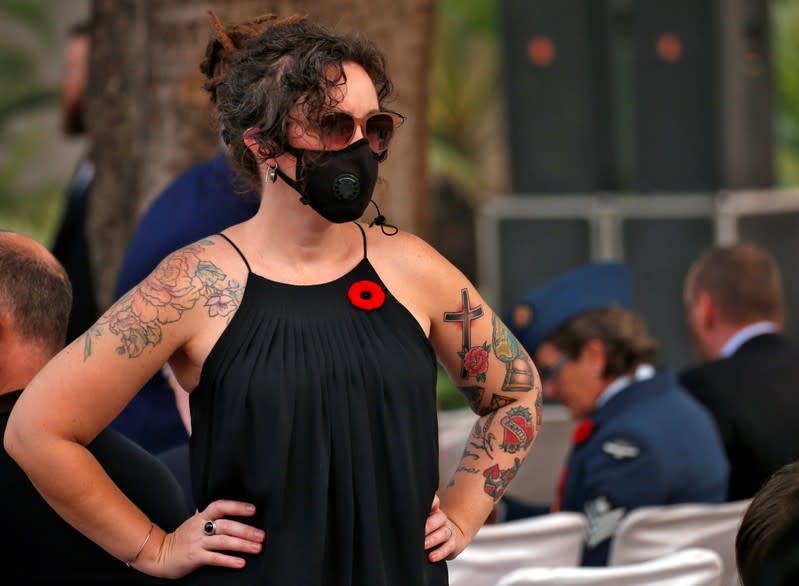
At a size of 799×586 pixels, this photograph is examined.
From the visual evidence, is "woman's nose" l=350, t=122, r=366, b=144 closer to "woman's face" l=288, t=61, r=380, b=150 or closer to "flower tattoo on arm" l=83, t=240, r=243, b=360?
"woman's face" l=288, t=61, r=380, b=150

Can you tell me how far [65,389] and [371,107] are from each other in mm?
645

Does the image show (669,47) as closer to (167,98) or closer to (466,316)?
(167,98)

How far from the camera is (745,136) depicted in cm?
596

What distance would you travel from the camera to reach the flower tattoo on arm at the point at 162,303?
2.14m

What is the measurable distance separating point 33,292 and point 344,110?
2.27ft

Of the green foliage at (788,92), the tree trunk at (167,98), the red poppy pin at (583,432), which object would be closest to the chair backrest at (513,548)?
the red poppy pin at (583,432)

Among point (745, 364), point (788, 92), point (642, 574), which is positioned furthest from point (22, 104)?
point (642, 574)

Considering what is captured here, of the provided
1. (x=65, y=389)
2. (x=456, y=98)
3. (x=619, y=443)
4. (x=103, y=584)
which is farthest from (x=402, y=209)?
(x=456, y=98)

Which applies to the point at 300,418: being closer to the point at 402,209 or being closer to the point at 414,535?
the point at 414,535

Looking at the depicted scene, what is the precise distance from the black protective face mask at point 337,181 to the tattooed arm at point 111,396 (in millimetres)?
187

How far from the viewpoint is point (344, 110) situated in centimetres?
216

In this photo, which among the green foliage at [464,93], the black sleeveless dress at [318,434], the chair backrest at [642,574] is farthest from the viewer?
the green foliage at [464,93]

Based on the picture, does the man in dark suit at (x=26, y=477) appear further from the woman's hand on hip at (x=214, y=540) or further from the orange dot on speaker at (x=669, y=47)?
the orange dot on speaker at (x=669, y=47)

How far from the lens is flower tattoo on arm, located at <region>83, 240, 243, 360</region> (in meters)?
2.14
